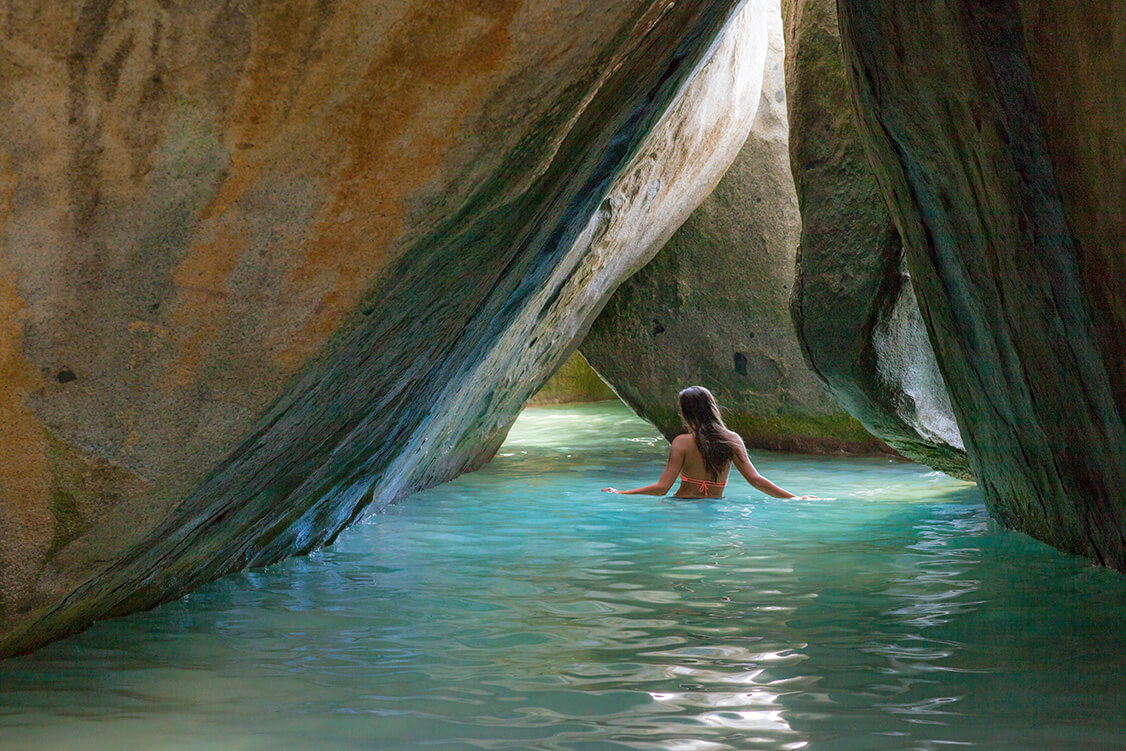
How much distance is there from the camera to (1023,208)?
382 centimetres

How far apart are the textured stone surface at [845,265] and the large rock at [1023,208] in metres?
0.85

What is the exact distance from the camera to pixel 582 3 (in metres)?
2.56

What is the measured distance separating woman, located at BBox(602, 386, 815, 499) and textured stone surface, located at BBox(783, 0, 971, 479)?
1.03 metres

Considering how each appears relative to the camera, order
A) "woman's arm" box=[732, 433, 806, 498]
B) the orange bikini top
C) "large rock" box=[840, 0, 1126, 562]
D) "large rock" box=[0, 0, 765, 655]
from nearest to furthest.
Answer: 1. "large rock" box=[0, 0, 765, 655]
2. "large rock" box=[840, 0, 1126, 562]
3. "woman's arm" box=[732, 433, 806, 498]
4. the orange bikini top

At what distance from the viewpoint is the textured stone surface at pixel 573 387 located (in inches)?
703

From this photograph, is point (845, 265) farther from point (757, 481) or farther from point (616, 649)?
point (616, 649)

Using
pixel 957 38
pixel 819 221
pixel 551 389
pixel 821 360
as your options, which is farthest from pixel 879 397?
pixel 551 389

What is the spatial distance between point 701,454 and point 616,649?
147 inches

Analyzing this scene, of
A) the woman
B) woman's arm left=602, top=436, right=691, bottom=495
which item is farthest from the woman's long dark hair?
woman's arm left=602, top=436, right=691, bottom=495

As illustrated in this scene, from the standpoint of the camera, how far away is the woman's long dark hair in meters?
7.11

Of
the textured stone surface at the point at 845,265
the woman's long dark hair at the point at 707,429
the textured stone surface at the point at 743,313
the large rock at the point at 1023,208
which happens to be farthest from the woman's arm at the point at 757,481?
the textured stone surface at the point at 743,313

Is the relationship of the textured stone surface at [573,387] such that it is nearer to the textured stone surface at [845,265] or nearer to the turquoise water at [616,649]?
the textured stone surface at [845,265]

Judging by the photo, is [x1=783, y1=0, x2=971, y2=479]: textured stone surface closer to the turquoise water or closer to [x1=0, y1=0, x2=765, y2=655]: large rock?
the turquoise water

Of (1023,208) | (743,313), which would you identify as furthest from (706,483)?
(1023,208)
